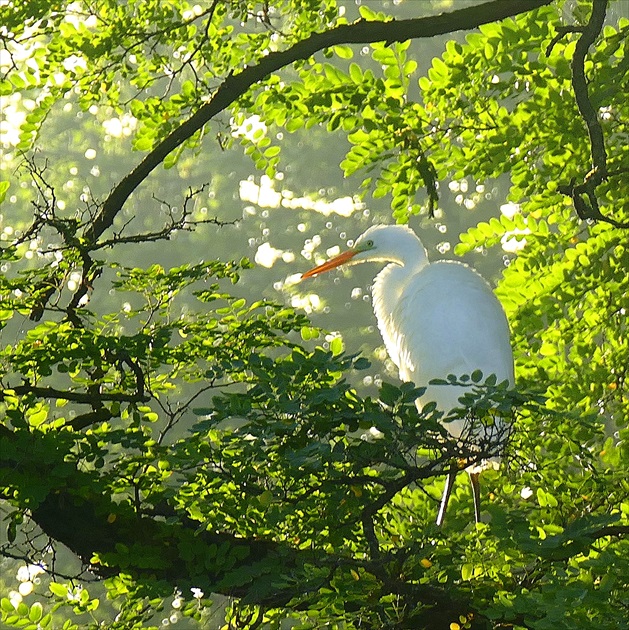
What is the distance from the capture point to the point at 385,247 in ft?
19.3

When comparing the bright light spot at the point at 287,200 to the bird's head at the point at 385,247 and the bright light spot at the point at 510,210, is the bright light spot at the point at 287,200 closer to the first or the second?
the bird's head at the point at 385,247

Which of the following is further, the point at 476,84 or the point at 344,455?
the point at 476,84

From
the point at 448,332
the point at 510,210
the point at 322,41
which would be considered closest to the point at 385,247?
the point at 510,210

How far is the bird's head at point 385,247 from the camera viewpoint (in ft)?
19.1

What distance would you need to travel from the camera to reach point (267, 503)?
2.23m

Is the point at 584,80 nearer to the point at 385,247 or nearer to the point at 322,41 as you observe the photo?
the point at 322,41

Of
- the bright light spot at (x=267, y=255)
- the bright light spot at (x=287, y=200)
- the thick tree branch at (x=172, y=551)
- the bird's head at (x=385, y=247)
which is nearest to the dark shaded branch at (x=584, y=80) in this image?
the thick tree branch at (x=172, y=551)

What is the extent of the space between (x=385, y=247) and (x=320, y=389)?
364 centimetres

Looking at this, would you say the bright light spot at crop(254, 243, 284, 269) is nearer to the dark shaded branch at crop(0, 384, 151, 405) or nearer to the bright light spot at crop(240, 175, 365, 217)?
the bright light spot at crop(240, 175, 365, 217)

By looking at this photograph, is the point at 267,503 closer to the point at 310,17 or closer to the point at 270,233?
the point at 310,17

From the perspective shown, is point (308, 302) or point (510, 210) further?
point (308, 302)

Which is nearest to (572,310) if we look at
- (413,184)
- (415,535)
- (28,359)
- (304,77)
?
(413,184)

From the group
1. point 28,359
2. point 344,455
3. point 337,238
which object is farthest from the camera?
point 337,238

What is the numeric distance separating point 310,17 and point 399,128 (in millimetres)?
604
